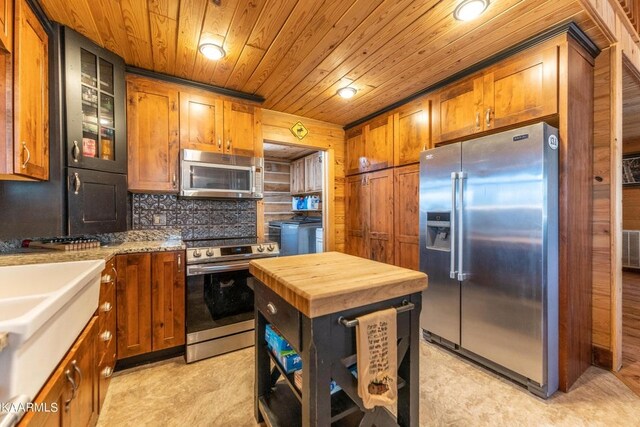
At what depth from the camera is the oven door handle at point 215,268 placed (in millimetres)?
2188

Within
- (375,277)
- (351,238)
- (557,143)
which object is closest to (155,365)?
(375,277)

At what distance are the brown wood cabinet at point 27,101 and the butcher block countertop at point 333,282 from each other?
140 centimetres

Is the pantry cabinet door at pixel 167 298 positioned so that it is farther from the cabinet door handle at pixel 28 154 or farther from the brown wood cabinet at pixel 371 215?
the brown wood cabinet at pixel 371 215

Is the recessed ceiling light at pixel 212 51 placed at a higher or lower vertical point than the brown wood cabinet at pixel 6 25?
higher

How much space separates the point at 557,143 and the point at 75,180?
328cm

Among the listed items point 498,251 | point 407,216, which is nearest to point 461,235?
point 498,251

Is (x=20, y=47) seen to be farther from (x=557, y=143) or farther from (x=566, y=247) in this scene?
(x=566, y=247)

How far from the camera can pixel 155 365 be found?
215 cm

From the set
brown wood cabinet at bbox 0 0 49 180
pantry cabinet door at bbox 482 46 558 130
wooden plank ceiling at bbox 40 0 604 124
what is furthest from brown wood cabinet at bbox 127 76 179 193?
pantry cabinet door at bbox 482 46 558 130

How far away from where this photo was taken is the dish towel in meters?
0.99

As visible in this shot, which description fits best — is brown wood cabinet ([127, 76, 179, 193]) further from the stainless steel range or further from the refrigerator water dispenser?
the refrigerator water dispenser

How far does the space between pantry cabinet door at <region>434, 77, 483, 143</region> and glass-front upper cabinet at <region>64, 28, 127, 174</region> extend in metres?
2.78

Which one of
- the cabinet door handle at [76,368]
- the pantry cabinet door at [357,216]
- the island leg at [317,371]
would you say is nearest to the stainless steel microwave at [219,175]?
the pantry cabinet door at [357,216]

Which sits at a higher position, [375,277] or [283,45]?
[283,45]
